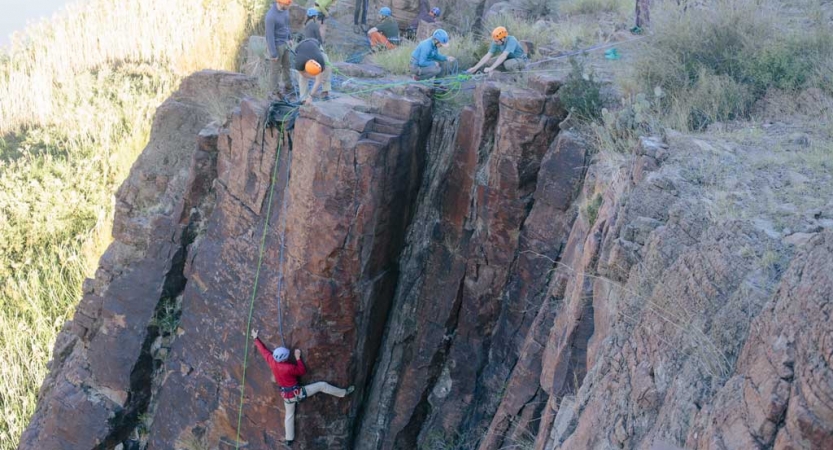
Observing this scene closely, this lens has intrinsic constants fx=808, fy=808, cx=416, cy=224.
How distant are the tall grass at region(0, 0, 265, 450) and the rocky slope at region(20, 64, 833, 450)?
3256 millimetres

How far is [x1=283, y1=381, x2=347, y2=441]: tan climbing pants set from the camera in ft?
28.2

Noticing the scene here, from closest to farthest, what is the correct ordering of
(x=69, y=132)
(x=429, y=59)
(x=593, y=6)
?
(x=429, y=59)
(x=593, y=6)
(x=69, y=132)

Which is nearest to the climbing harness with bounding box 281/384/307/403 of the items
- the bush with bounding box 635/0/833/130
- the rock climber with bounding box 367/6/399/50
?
the bush with bounding box 635/0/833/130

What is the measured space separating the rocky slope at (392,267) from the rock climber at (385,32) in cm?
374

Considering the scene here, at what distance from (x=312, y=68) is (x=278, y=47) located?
1430mm

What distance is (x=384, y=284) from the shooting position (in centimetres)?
876

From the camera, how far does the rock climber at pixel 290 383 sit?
27.5 ft

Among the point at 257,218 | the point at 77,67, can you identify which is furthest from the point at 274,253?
the point at 77,67

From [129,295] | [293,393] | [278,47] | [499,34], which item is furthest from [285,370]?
[499,34]

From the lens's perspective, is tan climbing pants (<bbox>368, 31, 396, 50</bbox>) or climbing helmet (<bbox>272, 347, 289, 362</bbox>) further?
tan climbing pants (<bbox>368, 31, 396, 50</bbox>)

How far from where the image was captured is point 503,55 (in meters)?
9.84

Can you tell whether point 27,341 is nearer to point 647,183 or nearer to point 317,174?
point 317,174

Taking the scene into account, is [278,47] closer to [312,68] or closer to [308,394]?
[312,68]

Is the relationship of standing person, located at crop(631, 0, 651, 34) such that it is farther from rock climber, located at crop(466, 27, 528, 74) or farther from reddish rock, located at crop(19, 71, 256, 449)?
reddish rock, located at crop(19, 71, 256, 449)
